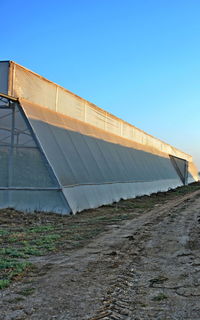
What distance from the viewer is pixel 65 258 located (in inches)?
276

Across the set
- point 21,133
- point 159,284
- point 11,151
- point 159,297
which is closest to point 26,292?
point 159,297

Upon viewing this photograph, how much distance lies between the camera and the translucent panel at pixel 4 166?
46.5 feet

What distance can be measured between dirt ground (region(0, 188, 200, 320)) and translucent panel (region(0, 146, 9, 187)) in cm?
598

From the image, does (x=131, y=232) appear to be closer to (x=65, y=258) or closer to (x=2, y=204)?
(x=65, y=258)

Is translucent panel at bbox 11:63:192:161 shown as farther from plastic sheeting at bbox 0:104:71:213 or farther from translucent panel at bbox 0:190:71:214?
translucent panel at bbox 0:190:71:214

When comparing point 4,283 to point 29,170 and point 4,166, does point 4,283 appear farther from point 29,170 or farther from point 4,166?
point 4,166

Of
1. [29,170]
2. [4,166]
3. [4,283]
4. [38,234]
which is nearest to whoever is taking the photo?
[4,283]

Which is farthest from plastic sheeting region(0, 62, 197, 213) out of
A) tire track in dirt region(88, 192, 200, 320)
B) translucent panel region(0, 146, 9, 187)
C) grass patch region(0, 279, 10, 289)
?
grass patch region(0, 279, 10, 289)

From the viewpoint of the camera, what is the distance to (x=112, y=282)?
17.3 feet

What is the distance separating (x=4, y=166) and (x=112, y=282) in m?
10.0

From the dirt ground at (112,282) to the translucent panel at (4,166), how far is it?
5.98 metres

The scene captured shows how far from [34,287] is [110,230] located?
5447 mm

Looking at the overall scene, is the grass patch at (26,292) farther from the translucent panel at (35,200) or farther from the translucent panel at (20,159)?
the translucent panel at (20,159)

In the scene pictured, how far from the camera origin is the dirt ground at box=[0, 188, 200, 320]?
13.7 feet
